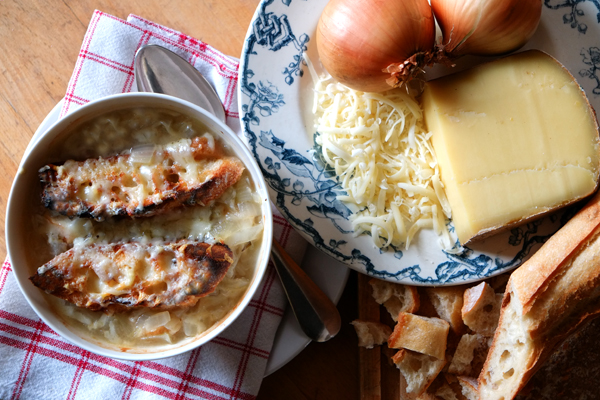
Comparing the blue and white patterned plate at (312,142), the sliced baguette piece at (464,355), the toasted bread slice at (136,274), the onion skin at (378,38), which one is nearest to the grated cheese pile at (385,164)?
the blue and white patterned plate at (312,142)

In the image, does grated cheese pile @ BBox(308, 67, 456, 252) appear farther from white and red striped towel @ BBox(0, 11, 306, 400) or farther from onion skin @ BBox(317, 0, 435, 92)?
white and red striped towel @ BBox(0, 11, 306, 400)

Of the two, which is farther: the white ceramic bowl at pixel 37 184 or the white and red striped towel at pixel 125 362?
the white and red striped towel at pixel 125 362

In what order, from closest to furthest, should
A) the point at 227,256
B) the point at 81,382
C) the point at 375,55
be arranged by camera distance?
the point at 227,256
the point at 375,55
the point at 81,382

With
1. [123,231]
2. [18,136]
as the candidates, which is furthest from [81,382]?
[18,136]

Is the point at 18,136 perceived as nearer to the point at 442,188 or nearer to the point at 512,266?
the point at 442,188

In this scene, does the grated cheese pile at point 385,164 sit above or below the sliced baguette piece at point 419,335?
above

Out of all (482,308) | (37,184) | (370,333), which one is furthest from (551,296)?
(37,184)

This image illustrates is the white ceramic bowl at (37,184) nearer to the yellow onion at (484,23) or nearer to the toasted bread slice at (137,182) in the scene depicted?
the toasted bread slice at (137,182)
